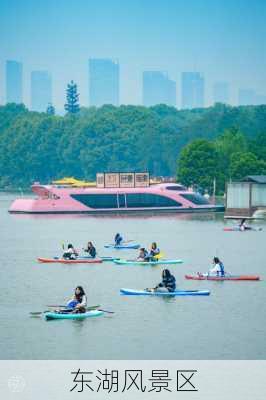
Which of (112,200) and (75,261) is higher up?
(112,200)

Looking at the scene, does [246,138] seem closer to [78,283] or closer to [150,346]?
[78,283]

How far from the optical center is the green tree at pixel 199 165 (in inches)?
3046

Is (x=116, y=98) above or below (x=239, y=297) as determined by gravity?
above

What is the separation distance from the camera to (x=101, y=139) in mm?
117375

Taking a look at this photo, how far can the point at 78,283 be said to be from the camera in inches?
1372

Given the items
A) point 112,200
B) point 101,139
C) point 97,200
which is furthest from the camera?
point 101,139

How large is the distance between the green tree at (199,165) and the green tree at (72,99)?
7025cm

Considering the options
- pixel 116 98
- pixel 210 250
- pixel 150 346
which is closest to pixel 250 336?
pixel 150 346

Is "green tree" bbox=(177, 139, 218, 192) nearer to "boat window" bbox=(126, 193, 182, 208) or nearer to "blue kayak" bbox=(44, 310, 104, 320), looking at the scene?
"boat window" bbox=(126, 193, 182, 208)

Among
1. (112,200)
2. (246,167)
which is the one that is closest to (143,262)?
(112,200)

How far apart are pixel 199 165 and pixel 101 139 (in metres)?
40.8

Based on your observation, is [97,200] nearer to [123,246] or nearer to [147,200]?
[147,200]

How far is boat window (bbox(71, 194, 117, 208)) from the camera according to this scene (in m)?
73.1

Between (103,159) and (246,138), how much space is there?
89.1 ft
